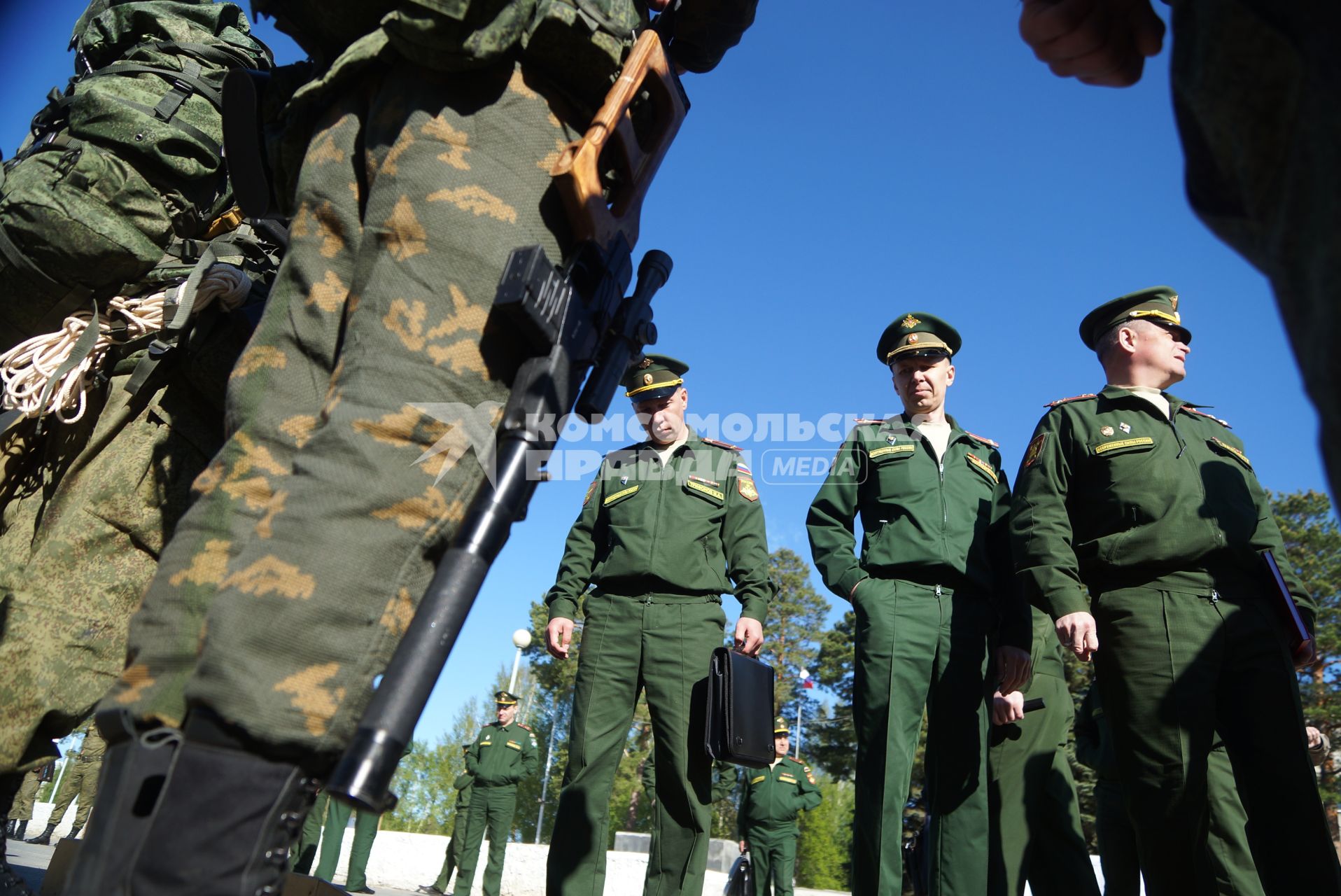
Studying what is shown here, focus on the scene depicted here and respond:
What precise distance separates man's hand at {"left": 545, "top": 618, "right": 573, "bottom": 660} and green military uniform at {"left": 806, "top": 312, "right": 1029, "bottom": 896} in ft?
4.38

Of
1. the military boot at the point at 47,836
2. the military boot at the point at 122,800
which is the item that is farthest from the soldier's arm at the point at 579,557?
the military boot at the point at 47,836

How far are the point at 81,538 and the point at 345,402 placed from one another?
2.25 meters

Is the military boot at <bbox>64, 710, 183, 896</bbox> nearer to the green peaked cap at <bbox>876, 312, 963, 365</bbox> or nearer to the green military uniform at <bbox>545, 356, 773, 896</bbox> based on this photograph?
the green military uniform at <bbox>545, 356, 773, 896</bbox>

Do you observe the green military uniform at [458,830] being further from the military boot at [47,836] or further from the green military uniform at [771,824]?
the military boot at [47,836]

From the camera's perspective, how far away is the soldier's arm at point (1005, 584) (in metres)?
3.68

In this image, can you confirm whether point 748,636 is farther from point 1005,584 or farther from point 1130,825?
point 1130,825

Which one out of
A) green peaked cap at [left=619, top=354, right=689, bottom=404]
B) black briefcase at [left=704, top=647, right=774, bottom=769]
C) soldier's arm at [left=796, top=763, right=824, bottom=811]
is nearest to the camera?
black briefcase at [left=704, top=647, right=774, bottom=769]

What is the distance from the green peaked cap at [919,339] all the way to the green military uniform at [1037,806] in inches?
58.5

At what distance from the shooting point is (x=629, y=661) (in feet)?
14.0

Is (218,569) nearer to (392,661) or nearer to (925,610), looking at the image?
(392,661)

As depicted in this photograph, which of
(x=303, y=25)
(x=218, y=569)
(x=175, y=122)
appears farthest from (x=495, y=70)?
(x=175, y=122)

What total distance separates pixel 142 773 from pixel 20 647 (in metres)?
2.07

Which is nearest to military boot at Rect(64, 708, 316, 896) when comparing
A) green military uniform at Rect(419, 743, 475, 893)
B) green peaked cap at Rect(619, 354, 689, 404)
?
green peaked cap at Rect(619, 354, 689, 404)

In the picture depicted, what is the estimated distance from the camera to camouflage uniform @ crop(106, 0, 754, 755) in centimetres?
133
